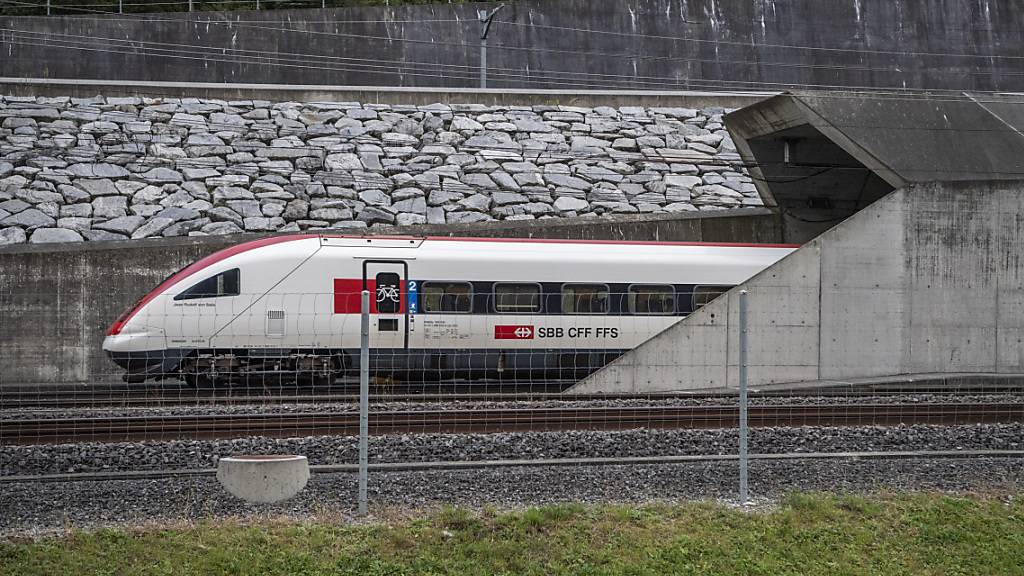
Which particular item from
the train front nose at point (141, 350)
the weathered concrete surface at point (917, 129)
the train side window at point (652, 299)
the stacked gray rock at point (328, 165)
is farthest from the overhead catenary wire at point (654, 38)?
the train front nose at point (141, 350)

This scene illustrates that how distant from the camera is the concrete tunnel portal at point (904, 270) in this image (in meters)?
16.1

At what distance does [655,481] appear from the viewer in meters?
8.77

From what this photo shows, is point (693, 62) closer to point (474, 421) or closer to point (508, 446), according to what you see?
point (474, 421)

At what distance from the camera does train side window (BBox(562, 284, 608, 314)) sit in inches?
721

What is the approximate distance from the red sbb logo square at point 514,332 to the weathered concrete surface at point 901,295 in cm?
386

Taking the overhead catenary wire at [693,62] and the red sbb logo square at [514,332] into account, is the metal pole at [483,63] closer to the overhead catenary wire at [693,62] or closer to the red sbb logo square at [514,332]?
the overhead catenary wire at [693,62]

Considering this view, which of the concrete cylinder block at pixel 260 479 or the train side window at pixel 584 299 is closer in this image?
the concrete cylinder block at pixel 260 479

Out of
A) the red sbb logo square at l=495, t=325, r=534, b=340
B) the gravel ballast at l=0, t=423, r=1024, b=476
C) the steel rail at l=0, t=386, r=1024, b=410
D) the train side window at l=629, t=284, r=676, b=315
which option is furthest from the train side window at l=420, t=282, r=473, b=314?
the gravel ballast at l=0, t=423, r=1024, b=476

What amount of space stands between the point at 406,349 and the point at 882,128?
920cm

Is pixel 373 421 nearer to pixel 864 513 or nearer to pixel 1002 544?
pixel 864 513

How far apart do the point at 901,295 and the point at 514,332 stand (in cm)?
681

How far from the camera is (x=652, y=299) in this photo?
1873cm

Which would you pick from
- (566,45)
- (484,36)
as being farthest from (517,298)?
(566,45)

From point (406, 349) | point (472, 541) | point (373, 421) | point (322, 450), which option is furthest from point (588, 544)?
point (406, 349)
